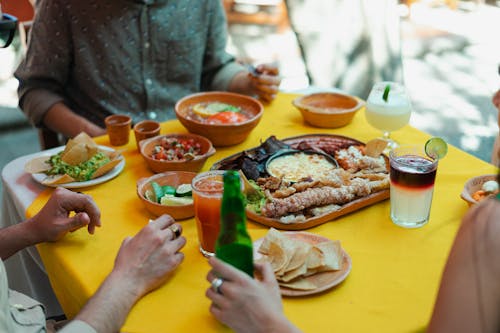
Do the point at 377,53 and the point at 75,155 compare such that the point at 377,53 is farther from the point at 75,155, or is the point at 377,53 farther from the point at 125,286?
the point at 125,286

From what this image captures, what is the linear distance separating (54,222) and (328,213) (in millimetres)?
741

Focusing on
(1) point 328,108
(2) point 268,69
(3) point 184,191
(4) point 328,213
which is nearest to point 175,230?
(3) point 184,191

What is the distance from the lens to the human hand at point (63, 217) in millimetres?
1452

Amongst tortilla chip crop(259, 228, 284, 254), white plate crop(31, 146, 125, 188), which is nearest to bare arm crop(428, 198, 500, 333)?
tortilla chip crop(259, 228, 284, 254)

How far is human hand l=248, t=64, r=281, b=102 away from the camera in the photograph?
2.36m

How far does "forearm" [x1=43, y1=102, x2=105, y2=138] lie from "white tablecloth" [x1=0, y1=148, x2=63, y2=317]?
0.49 m

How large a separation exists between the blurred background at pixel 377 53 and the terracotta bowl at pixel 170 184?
1193 mm

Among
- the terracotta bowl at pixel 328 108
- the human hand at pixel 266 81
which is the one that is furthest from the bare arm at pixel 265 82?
the terracotta bowl at pixel 328 108

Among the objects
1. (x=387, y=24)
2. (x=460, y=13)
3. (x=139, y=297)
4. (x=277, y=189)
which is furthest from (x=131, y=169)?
(x=460, y=13)

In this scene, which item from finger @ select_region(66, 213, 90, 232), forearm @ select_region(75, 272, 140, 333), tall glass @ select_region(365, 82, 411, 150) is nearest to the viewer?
forearm @ select_region(75, 272, 140, 333)

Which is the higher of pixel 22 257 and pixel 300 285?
pixel 300 285

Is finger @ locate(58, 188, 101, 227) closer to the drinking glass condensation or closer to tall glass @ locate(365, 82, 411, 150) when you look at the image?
the drinking glass condensation

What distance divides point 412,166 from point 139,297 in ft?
2.61

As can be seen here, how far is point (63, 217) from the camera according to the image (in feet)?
4.87
